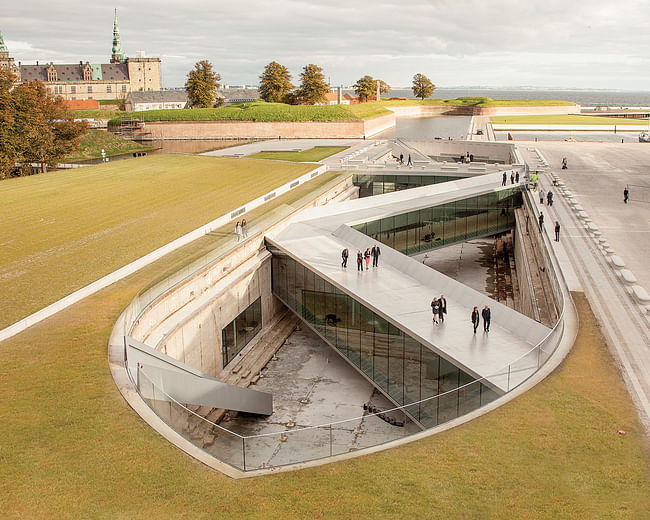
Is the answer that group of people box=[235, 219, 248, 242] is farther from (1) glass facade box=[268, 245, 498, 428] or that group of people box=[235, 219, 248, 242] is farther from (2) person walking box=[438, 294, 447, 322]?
(2) person walking box=[438, 294, 447, 322]

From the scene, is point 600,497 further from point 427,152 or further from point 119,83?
point 119,83

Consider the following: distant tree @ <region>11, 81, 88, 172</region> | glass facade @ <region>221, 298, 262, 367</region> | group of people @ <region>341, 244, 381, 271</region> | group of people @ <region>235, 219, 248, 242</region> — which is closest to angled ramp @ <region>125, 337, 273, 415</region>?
glass facade @ <region>221, 298, 262, 367</region>

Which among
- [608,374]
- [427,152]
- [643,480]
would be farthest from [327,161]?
[643,480]

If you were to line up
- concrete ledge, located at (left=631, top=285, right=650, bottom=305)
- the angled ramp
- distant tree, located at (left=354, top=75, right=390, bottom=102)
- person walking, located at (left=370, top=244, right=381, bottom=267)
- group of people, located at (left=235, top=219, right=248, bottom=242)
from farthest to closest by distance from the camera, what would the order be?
1. distant tree, located at (left=354, top=75, right=390, bottom=102)
2. group of people, located at (left=235, top=219, right=248, bottom=242)
3. person walking, located at (left=370, top=244, right=381, bottom=267)
4. concrete ledge, located at (left=631, top=285, right=650, bottom=305)
5. the angled ramp

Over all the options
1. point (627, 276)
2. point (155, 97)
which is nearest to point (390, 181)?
point (627, 276)

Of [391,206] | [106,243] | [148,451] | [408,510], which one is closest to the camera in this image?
[408,510]

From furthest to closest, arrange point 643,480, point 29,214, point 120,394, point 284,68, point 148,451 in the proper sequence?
point 284,68 < point 29,214 < point 120,394 < point 148,451 < point 643,480

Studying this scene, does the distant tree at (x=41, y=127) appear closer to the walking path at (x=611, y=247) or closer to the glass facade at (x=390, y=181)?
the glass facade at (x=390, y=181)
